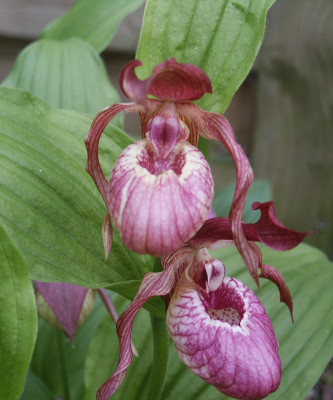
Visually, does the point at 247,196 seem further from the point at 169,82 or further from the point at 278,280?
the point at 169,82

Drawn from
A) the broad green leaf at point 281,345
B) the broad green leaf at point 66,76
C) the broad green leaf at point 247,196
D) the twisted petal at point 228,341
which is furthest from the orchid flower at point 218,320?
the broad green leaf at point 247,196

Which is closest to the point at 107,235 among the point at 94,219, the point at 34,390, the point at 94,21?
the point at 94,219

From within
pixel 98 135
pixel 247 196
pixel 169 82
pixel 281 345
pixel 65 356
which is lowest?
pixel 65 356

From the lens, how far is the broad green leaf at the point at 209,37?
750 mm

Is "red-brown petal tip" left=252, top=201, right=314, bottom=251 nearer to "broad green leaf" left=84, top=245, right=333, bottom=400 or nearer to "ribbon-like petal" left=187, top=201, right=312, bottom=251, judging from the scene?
"ribbon-like petal" left=187, top=201, right=312, bottom=251

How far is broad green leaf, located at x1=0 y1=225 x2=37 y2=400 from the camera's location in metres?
0.67

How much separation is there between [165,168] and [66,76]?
2.46ft

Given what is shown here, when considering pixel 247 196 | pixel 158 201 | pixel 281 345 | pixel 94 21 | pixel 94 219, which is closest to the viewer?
pixel 158 201

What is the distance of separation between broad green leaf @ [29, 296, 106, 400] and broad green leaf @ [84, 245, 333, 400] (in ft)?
1.15

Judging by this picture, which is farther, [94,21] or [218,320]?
[94,21]

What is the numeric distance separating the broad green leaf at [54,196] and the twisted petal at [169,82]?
198mm

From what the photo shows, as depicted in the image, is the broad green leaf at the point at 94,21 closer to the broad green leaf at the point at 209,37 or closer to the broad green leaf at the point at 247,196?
the broad green leaf at the point at 247,196

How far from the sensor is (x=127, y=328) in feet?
2.34

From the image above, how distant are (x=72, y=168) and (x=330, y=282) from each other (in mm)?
578
